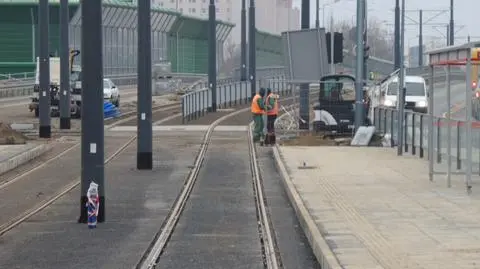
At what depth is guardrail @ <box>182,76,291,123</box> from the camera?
42625 mm

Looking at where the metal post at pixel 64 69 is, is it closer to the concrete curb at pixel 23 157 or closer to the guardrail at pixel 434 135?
the concrete curb at pixel 23 157

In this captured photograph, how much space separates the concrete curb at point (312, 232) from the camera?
9844 mm

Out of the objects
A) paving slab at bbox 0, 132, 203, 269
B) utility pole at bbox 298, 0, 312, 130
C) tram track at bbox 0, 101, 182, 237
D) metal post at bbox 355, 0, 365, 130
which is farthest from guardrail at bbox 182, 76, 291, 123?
paving slab at bbox 0, 132, 203, 269

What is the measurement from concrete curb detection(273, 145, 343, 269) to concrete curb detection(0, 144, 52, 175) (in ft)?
24.0

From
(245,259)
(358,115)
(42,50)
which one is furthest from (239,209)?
(42,50)

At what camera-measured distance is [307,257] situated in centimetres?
1105

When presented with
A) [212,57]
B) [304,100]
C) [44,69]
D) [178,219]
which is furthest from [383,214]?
[212,57]

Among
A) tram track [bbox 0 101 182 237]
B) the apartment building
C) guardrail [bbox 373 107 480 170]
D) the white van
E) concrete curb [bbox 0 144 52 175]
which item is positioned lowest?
tram track [bbox 0 101 182 237]

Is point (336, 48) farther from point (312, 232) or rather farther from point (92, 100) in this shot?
point (312, 232)

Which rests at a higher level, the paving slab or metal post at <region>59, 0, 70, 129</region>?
metal post at <region>59, 0, 70, 129</region>

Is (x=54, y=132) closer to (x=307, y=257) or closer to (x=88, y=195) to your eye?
(x=88, y=195)

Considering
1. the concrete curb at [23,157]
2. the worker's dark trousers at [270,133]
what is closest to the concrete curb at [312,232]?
the concrete curb at [23,157]

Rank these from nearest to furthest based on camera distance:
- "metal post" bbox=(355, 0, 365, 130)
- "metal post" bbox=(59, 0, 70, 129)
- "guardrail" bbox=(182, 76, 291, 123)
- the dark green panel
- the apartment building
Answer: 1. "metal post" bbox=(355, 0, 365, 130)
2. "metal post" bbox=(59, 0, 70, 129)
3. "guardrail" bbox=(182, 76, 291, 123)
4. the dark green panel
5. the apartment building

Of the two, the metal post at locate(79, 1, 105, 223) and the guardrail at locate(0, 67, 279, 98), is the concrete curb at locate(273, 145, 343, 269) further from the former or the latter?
the guardrail at locate(0, 67, 279, 98)
